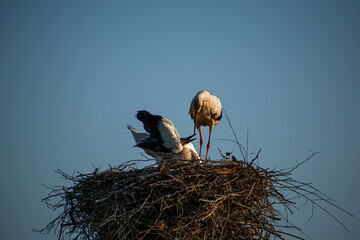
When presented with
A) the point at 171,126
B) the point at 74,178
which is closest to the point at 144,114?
the point at 171,126

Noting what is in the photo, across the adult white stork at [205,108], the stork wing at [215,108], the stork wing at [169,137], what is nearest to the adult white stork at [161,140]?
the stork wing at [169,137]

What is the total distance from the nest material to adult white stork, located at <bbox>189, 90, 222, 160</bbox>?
3001mm

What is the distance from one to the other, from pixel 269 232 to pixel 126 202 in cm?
180

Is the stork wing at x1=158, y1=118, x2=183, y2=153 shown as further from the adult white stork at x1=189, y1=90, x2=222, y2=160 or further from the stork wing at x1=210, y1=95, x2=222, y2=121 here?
the stork wing at x1=210, y1=95, x2=222, y2=121

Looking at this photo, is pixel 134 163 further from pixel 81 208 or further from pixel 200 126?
pixel 200 126

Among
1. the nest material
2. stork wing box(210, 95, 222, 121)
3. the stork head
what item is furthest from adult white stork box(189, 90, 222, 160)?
the nest material

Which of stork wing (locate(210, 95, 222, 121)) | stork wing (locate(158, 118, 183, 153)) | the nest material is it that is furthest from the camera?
stork wing (locate(210, 95, 222, 121))

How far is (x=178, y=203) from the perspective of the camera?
4.18m

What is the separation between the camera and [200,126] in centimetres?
857

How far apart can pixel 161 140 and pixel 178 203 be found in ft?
7.43

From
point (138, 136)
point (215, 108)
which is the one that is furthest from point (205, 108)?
point (138, 136)

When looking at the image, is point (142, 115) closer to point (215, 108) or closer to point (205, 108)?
point (205, 108)

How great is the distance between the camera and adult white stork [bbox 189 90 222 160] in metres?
7.80

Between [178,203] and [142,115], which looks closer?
[178,203]
